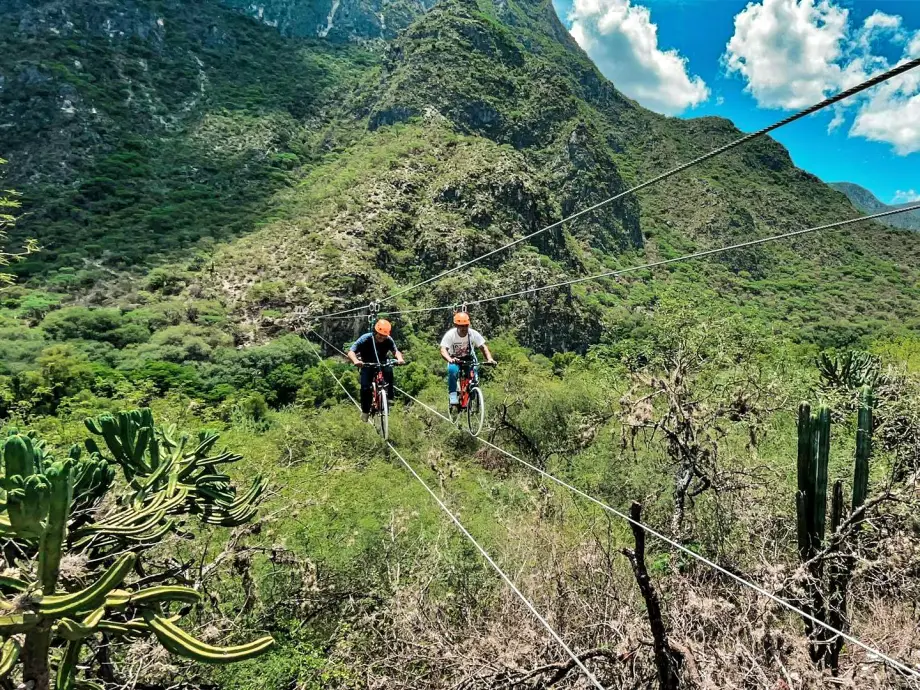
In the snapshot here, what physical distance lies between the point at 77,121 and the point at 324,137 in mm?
31980

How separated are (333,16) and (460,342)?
14510 cm

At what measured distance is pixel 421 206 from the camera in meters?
60.7

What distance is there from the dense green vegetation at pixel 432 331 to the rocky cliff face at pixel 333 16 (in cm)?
762

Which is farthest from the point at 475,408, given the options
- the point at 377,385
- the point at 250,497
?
the point at 250,497

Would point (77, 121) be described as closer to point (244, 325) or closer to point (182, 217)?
point (182, 217)

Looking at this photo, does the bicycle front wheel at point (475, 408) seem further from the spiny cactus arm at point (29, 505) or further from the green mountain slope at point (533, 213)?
the green mountain slope at point (533, 213)

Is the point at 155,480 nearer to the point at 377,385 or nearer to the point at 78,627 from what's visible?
the point at 78,627

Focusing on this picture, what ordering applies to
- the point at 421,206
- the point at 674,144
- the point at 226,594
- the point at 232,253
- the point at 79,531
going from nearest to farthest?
the point at 79,531 < the point at 226,594 < the point at 232,253 < the point at 421,206 < the point at 674,144

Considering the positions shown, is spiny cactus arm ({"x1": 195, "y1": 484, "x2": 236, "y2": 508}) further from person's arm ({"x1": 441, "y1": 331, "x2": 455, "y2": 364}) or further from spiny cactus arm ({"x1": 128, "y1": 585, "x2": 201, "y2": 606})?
person's arm ({"x1": 441, "y1": 331, "x2": 455, "y2": 364})

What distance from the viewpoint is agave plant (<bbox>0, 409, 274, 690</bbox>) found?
7.88ft

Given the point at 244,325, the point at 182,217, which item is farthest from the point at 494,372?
the point at 182,217

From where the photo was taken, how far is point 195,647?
2742 mm

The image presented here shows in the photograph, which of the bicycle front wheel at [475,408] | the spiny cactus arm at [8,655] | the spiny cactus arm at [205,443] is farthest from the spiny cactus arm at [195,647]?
the bicycle front wheel at [475,408]

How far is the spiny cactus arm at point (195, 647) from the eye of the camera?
2670 mm
